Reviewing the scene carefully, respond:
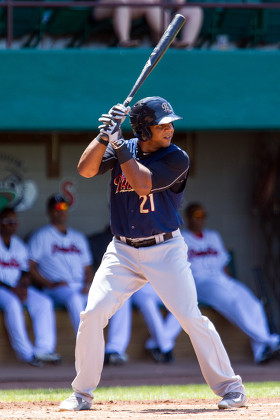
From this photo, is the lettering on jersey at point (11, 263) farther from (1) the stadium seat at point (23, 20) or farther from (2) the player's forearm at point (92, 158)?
(2) the player's forearm at point (92, 158)

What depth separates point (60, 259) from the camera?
8.70 metres

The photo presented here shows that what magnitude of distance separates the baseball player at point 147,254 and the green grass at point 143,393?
3.36 ft

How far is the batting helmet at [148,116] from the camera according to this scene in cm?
490

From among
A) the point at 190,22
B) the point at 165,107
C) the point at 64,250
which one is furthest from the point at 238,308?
the point at 165,107

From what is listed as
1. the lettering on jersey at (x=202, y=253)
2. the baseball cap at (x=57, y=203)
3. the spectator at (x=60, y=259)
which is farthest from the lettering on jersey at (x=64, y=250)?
the lettering on jersey at (x=202, y=253)

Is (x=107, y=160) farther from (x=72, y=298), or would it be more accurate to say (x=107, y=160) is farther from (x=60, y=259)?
(x=60, y=259)

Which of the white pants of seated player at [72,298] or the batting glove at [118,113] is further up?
the batting glove at [118,113]

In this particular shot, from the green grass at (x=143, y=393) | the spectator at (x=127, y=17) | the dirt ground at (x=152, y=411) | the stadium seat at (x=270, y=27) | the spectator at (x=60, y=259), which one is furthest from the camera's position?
the stadium seat at (x=270, y=27)

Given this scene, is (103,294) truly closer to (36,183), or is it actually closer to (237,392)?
(237,392)

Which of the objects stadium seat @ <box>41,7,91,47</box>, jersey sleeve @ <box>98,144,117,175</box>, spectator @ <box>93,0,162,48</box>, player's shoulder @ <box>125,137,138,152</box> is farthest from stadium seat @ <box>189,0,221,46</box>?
jersey sleeve @ <box>98,144,117,175</box>

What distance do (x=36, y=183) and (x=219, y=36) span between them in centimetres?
255

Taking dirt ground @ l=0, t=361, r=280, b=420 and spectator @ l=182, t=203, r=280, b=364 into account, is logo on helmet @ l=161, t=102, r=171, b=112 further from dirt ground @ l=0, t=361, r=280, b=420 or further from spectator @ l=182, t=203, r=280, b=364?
spectator @ l=182, t=203, r=280, b=364

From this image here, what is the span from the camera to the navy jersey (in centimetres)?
487

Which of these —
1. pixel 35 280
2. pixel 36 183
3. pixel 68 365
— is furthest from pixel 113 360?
pixel 36 183
